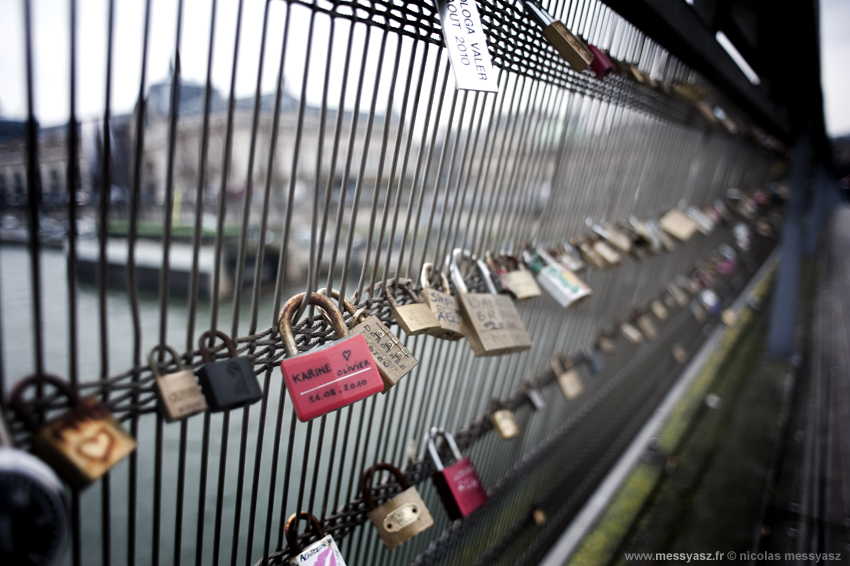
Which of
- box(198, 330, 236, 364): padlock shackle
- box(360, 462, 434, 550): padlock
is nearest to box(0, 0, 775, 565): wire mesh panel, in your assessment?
box(198, 330, 236, 364): padlock shackle

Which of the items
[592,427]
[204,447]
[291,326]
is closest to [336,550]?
[204,447]

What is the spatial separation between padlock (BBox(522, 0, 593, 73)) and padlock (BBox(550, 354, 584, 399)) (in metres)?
1.48

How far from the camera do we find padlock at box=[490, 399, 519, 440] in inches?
80.0

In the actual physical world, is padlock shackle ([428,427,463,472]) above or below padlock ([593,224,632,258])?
below

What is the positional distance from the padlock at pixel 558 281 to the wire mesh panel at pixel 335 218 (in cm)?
9

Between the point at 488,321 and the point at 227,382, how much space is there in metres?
0.82

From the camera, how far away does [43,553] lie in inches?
27.3

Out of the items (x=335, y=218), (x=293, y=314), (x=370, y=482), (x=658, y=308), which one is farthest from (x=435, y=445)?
(x=658, y=308)

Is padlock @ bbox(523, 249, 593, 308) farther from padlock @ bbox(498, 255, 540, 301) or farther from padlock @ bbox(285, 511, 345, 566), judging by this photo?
padlock @ bbox(285, 511, 345, 566)

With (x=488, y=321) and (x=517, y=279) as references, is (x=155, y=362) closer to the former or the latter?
(x=488, y=321)

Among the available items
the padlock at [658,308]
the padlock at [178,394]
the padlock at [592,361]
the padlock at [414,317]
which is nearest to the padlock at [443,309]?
the padlock at [414,317]

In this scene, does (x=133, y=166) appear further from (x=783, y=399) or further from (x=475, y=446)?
(x=783, y=399)

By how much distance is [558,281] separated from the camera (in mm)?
1967

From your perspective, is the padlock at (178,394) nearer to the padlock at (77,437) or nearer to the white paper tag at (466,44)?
the padlock at (77,437)
